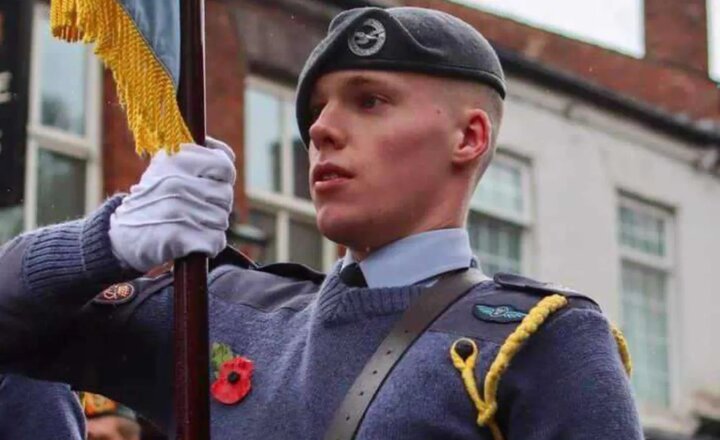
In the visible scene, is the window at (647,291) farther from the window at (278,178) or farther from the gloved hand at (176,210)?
the gloved hand at (176,210)

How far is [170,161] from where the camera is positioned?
368 cm

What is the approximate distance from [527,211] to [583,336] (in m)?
14.1

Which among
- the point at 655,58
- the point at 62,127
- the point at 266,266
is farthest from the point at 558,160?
the point at 266,266

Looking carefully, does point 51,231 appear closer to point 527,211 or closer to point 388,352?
point 388,352

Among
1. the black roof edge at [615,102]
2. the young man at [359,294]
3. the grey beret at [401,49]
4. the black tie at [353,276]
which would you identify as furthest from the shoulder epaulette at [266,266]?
the black roof edge at [615,102]

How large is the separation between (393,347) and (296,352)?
0.78ft

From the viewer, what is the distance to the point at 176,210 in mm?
3652

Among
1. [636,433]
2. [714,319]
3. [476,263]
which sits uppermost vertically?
[476,263]

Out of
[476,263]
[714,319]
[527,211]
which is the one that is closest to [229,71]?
[527,211]

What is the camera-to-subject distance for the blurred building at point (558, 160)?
13.2m

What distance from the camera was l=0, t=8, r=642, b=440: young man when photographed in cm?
368

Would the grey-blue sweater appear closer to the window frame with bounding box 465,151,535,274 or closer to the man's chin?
the man's chin

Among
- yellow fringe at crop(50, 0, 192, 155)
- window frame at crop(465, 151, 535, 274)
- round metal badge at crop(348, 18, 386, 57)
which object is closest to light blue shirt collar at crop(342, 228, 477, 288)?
round metal badge at crop(348, 18, 386, 57)

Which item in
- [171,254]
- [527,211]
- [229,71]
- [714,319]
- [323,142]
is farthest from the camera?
[714,319]
